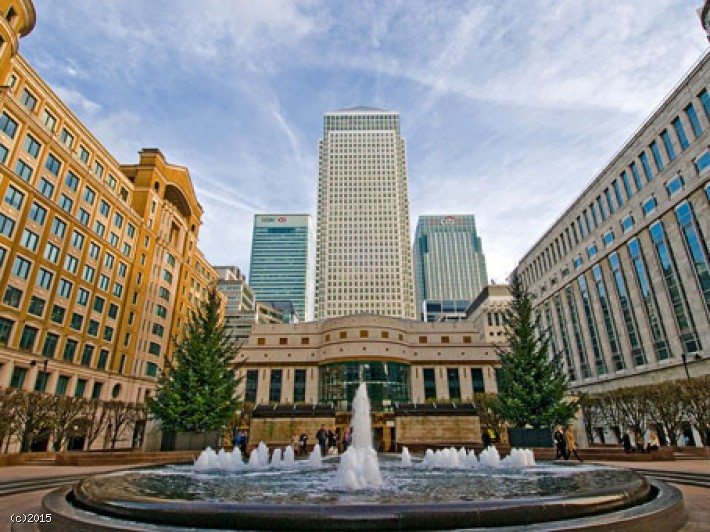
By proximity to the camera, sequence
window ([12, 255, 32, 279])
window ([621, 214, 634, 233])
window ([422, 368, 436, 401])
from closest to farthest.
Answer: window ([12, 255, 32, 279]) → window ([621, 214, 634, 233]) → window ([422, 368, 436, 401])

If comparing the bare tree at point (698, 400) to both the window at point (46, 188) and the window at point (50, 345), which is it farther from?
the window at point (46, 188)

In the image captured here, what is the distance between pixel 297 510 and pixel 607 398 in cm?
3330

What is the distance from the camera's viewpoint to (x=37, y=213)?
3888 cm

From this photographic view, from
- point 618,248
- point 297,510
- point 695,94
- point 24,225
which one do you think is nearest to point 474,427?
point 297,510

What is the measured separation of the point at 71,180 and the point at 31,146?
5823 millimetres

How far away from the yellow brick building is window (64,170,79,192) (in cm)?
12

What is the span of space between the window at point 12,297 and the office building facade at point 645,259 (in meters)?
46.7

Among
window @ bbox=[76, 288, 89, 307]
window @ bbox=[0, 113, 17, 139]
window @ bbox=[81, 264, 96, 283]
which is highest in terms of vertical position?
window @ bbox=[0, 113, 17, 139]

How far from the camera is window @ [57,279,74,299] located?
41862 mm

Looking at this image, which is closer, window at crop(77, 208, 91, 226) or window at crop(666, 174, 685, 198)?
window at crop(666, 174, 685, 198)

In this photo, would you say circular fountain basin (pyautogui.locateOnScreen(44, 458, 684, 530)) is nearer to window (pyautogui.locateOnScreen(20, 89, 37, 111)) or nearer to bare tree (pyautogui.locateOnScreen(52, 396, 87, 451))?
bare tree (pyautogui.locateOnScreen(52, 396, 87, 451))

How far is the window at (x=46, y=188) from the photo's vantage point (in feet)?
130

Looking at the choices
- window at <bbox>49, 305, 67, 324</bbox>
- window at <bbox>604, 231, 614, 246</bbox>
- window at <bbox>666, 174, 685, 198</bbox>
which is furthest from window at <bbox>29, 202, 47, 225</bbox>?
window at <bbox>604, 231, 614, 246</bbox>

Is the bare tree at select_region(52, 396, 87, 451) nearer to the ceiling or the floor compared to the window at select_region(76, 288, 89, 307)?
nearer to the floor
